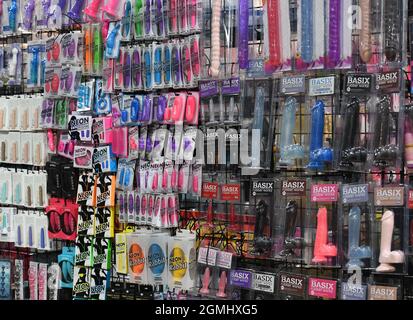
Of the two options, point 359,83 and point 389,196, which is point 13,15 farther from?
point 389,196

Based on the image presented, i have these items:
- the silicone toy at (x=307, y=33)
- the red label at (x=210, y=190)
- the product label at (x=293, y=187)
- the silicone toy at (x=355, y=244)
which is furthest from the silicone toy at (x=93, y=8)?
the silicone toy at (x=355, y=244)

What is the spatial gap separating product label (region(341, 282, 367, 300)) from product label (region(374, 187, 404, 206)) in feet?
1.22

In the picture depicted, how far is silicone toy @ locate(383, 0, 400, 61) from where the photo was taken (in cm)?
309

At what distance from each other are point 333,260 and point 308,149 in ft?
1.67

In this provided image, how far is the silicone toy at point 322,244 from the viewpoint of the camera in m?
3.19

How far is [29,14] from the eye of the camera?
14.6 feet

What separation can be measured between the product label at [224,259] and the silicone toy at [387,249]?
29.8 inches

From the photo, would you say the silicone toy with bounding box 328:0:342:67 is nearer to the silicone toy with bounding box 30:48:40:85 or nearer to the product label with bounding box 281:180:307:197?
the product label with bounding box 281:180:307:197

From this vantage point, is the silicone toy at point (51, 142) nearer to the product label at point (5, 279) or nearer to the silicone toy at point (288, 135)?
the product label at point (5, 279)

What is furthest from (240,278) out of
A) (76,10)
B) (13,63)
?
(13,63)

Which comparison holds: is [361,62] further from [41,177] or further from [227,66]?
[41,177]

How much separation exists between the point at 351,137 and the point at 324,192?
0.28m
